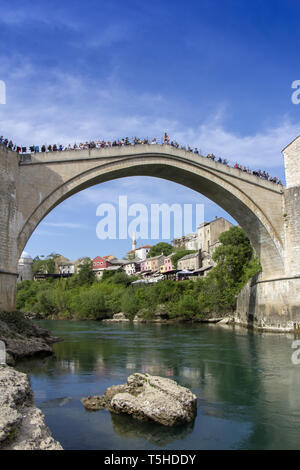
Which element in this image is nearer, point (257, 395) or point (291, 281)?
point (257, 395)

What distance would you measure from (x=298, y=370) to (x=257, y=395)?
8.89ft

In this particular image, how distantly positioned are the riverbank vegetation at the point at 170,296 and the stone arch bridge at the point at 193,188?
19.5 ft

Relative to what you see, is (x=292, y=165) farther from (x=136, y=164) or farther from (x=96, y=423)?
(x=96, y=423)

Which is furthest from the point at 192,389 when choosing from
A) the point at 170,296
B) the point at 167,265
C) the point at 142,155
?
the point at 167,265

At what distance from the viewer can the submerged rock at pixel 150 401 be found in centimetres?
528

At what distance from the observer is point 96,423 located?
5320mm

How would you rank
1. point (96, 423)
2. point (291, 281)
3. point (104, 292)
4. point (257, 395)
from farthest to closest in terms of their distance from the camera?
point (104, 292) < point (291, 281) < point (257, 395) < point (96, 423)

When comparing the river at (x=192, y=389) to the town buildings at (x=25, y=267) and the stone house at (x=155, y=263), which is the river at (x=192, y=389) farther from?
the town buildings at (x=25, y=267)

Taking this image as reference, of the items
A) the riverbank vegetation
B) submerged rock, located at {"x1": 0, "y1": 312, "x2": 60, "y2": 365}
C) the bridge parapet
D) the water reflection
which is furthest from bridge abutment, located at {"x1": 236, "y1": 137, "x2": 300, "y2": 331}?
the water reflection

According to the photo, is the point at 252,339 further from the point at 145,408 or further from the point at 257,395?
the point at 145,408

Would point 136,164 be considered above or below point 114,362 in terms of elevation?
above
